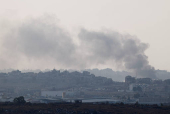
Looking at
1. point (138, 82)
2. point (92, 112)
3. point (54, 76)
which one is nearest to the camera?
point (92, 112)

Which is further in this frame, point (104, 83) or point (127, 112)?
point (104, 83)

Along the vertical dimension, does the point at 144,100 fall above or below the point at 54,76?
below

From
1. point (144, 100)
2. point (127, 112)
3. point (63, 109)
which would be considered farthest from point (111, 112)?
point (144, 100)

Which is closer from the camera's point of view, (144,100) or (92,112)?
(92,112)

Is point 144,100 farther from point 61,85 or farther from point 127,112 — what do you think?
point 61,85

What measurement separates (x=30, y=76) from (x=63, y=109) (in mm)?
130684

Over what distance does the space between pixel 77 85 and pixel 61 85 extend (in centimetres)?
616

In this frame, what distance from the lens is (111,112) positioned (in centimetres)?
4125

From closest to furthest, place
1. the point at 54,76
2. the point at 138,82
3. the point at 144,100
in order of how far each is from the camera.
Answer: the point at 144,100 < the point at 138,82 < the point at 54,76

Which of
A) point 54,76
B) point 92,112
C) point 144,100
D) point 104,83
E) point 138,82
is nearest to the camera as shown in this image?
point 92,112

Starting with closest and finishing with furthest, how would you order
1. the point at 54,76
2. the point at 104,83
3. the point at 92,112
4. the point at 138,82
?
the point at 92,112 < the point at 138,82 < the point at 104,83 < the point at 54,76

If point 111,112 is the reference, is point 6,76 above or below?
above

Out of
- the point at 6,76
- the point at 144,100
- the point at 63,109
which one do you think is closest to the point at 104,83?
the point at 6,76

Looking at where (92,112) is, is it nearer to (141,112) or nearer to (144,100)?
(141,112)
